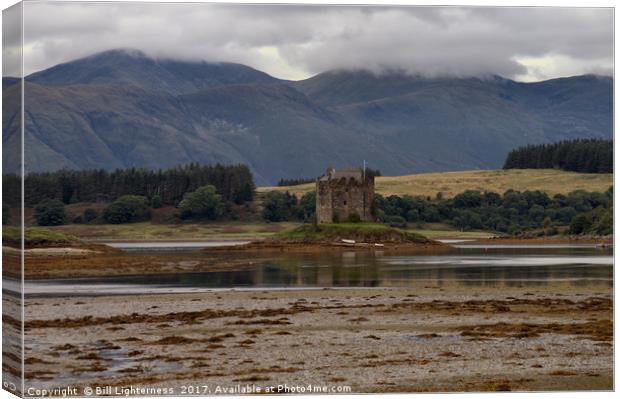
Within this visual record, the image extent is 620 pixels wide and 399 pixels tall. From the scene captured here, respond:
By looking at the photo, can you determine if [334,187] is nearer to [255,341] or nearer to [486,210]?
[486,210]

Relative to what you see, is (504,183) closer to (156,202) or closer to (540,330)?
(156,202)

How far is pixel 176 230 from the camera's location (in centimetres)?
15138

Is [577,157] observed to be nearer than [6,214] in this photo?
No

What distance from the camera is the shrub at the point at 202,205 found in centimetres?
16112

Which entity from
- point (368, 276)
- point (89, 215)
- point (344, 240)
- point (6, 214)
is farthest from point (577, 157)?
point (6, 214)

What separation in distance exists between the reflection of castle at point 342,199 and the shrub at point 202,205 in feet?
169

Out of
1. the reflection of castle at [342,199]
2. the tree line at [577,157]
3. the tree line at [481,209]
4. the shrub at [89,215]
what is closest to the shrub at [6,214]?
the reflection of castle at [342,199]

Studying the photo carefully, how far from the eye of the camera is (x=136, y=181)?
17938 centimetres

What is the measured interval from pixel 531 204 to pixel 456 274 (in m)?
97.2

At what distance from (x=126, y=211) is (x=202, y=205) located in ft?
34.3

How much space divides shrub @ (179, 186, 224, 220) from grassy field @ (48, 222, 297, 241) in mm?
2602

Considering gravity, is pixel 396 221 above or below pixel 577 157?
below

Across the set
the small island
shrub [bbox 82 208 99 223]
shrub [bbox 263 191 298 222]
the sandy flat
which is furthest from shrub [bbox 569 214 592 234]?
the sandy flat

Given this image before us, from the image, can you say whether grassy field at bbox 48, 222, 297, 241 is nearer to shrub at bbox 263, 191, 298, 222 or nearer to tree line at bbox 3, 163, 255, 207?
shrub at bbox 263, 191, 298, 222
